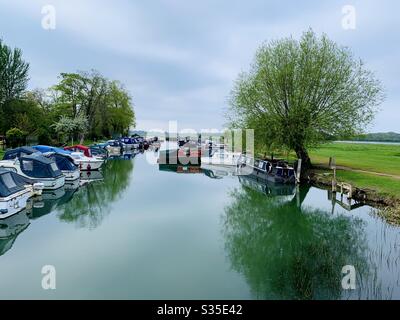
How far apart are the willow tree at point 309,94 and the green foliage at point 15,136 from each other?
1441 inches

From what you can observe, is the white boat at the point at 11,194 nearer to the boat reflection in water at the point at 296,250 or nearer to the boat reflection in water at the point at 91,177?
the boat reflection in water at the point at 296,250

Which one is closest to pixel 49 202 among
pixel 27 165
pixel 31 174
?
pixel 31 174

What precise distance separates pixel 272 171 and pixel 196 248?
19.0m

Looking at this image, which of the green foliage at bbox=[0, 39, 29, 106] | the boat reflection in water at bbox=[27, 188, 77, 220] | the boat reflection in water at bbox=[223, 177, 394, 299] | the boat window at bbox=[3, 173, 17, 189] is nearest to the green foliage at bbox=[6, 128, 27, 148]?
the green foliage at bbox=[0, 39, 29, 106]

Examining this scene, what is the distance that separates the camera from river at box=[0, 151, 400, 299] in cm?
1038

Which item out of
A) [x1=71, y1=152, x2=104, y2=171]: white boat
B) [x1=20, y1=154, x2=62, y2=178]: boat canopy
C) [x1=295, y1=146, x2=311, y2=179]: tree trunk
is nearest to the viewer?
[x1=20, y1=154, x2=62, y2=178]: boat canopy

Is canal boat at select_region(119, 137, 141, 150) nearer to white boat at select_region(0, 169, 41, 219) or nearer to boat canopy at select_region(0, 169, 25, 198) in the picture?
boat canopy at select_region(0, 169, 25, 198)

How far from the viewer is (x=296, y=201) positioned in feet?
81.0

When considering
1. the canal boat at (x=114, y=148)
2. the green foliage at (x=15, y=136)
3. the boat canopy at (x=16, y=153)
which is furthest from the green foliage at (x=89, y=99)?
the boat canopy at (x=16, y=153)

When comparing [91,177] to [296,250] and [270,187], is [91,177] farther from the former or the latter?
[296,250]

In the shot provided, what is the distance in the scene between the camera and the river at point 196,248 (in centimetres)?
1038
